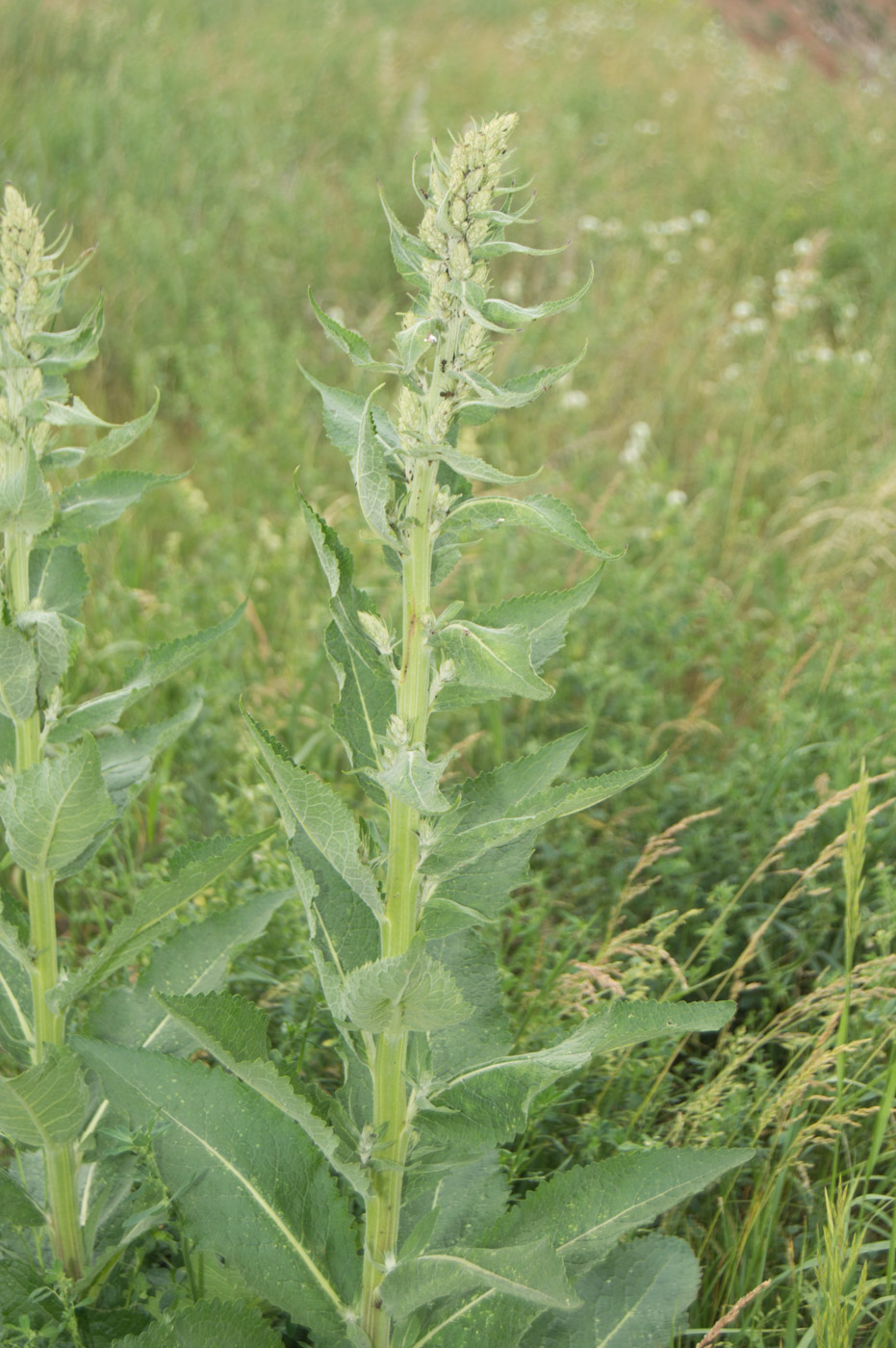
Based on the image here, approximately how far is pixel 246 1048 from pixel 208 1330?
38 centimetres

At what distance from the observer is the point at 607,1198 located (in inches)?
58.8

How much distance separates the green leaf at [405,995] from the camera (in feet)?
4.05

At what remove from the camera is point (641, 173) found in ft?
25.1

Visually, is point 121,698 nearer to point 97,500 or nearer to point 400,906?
point 97,500

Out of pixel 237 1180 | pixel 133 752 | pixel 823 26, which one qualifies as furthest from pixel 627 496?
pixel 823 26

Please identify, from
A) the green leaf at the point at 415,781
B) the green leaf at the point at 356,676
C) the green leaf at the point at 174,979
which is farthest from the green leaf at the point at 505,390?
the green leaf at the point at 174,979

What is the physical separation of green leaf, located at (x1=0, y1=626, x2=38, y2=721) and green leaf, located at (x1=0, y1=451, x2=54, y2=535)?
0.47 ft

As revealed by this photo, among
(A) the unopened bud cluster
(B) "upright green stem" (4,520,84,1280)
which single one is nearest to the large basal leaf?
Answer: (B) "upright green stem" (4,520,84,1280)

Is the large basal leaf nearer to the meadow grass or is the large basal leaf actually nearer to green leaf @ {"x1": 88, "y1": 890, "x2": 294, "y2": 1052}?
green leaf @ {"x1": 88, "y1": 890, "x2": 294, "y2": 1052}

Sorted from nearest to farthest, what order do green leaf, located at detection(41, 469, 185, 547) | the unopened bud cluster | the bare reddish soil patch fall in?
the unopened bud cluster < green leaf, located at detection(41, 469, 185, 547) < the bare reddish soil patch

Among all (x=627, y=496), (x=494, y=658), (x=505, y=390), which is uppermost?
(x=505, y=390)

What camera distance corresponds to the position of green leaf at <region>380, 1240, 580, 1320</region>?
1.26 m

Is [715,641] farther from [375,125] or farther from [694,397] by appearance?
[375,125]

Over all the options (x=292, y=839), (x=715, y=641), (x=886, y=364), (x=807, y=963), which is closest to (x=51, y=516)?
(x=292, y=839)
